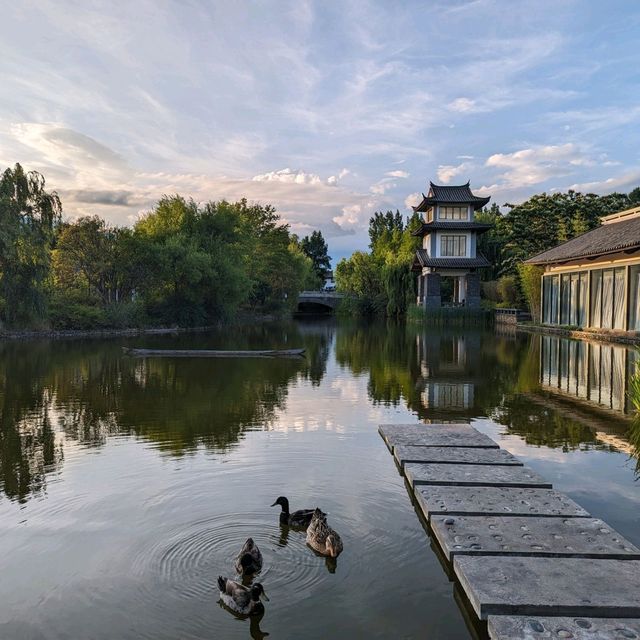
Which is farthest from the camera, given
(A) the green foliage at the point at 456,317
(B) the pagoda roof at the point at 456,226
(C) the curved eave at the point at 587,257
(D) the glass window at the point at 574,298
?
(B) the pagoda roof at the point at 456,226

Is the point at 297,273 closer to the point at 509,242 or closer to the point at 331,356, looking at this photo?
the point at 509,242

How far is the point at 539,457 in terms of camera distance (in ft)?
28.2

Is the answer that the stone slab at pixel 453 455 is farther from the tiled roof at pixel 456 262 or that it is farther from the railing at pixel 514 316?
the tiled roof at pixel 456 262

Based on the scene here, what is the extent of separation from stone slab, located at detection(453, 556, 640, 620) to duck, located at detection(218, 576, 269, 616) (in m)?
1.58

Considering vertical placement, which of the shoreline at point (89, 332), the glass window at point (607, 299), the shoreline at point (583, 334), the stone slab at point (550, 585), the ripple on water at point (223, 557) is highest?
the glass window at point (607, 299)

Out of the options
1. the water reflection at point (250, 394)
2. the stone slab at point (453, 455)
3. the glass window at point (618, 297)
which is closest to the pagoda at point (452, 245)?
the glass window at point (618, 297)

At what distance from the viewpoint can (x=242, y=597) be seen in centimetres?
446

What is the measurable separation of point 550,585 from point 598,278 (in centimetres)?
2694

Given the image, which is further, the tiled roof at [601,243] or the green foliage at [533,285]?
the green foliage at [533,285]

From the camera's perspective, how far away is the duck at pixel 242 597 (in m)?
4.43

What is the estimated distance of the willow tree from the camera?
91.5 feet

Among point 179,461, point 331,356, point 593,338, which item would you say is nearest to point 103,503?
point 179,461

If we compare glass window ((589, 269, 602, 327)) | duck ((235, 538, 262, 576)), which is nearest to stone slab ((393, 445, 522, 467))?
duck ((235, 538, 262, 576))

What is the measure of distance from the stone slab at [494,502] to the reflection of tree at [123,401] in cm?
375
